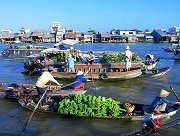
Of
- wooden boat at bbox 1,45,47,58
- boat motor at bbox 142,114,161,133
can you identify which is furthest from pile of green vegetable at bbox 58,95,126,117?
wooden boat at bbox 1,45,47,58

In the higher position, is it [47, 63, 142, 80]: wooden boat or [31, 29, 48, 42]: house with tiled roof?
[47, 63, 142, 80]: wooden boat

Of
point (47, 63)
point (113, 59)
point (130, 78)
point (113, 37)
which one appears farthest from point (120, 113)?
point (113, 37)

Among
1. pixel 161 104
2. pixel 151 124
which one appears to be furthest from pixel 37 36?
pixel 151 124

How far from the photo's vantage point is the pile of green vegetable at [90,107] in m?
13.1

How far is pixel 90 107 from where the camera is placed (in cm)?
1323

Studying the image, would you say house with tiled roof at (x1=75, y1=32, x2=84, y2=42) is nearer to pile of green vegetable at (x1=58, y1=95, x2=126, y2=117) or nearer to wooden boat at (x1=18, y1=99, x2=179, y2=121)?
wooden boat at (x1=18, y1=99, x2=179, y2=121)

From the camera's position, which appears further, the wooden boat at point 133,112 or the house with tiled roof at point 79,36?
the house with tiled roof at point 79,36

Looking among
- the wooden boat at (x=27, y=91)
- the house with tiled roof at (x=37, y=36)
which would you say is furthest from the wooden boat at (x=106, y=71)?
the house with tiled roof at (x=37, y=36)

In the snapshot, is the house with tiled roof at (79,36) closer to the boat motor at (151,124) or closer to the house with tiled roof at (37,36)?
the house with tiled roof at (37,36)

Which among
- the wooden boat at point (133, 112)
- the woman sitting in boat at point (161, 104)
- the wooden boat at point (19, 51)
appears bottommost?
the wooden boat at point (19, 51)

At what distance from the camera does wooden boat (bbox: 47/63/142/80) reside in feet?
73.4

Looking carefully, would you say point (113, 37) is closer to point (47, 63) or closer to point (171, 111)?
point (47, 63)

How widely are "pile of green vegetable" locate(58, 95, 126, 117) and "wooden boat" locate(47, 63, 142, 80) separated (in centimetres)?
854

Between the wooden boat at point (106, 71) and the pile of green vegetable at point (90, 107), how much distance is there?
28.0ft
